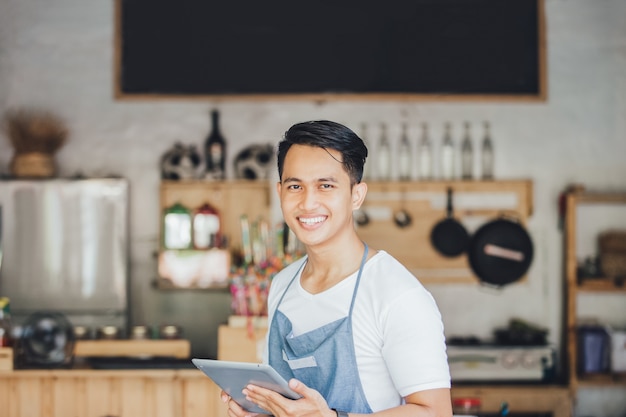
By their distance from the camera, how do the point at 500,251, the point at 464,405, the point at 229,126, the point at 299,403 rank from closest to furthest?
the point at 299,403 < the point at 464,405 < the point at 500,251 < the point at 229,126

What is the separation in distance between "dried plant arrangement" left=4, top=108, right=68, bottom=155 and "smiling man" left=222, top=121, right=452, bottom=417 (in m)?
3.91

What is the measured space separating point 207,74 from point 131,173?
853mm

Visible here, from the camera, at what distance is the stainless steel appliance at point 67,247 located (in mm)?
5352

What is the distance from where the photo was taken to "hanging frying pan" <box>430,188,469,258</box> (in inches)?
223

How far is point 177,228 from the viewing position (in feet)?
18.2

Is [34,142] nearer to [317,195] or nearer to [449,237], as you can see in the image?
[449,237]

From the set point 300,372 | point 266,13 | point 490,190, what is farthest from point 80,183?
point 300,372

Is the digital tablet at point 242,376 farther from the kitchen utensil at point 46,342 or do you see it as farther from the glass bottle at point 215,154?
the glass bottle at point 215,154

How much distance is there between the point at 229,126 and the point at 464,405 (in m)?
2.42

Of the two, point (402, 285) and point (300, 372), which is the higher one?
point (402, 285)

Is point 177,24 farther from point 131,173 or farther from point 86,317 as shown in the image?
point 86,317

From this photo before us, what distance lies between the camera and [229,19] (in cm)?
570

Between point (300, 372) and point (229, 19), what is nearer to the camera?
point (300, 372)

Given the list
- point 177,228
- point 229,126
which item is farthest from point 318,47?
point 177,228
